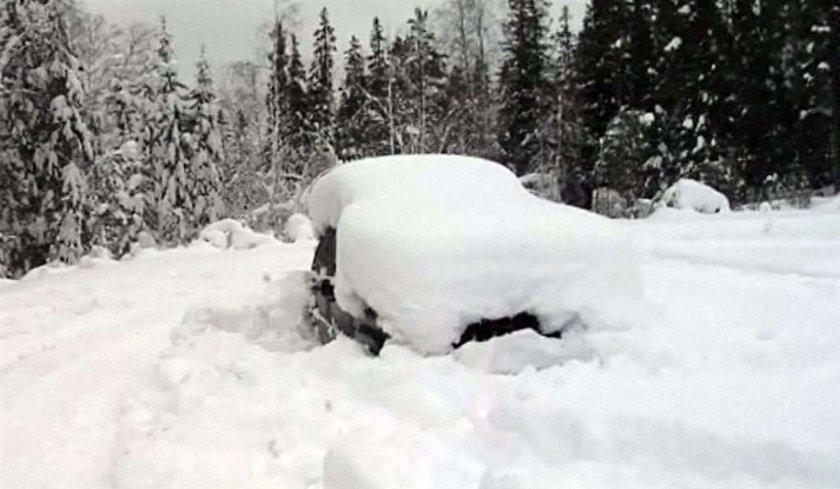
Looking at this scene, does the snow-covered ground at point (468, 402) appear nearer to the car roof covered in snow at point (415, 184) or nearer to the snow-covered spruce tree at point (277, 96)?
the car roof covered in snow at point (415, 184)

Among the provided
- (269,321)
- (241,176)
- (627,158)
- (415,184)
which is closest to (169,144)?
(241,176)

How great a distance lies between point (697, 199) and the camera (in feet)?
43.9

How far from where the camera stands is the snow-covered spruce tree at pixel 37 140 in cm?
2092

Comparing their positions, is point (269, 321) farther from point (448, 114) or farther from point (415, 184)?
point (448, 114)

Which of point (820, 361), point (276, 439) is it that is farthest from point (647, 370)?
point (276, 439)

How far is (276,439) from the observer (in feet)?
14.7

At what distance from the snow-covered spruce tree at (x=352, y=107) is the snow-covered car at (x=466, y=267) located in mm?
27557

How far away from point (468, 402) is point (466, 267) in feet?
3.53

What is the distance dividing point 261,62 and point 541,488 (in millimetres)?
33824

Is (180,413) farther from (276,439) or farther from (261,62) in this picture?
(261,62)

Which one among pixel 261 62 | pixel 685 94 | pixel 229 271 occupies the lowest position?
pixel 229 271

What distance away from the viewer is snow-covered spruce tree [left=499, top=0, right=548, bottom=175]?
3080cm

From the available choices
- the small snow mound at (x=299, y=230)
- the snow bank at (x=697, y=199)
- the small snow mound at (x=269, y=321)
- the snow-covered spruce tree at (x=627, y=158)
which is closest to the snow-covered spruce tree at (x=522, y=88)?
the snow-covered spruce tree at (x=627, y=158)

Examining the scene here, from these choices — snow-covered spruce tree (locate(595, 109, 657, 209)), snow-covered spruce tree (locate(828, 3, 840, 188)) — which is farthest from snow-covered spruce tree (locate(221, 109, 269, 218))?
snow-covered spruce tree (locate(828, 3, 840, 188))
